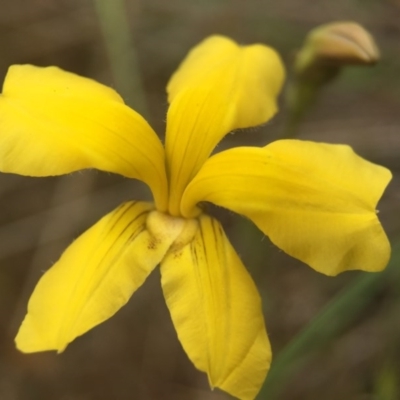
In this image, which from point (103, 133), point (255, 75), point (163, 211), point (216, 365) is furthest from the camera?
point (255, 75)

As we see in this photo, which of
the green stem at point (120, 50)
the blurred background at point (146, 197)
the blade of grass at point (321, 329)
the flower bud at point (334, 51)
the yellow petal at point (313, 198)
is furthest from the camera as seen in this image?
the blurred background at point (146, 197)

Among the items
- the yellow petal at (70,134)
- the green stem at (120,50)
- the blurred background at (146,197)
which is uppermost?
the yellow petal at (70,134)

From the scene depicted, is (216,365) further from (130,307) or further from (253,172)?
(130,307)

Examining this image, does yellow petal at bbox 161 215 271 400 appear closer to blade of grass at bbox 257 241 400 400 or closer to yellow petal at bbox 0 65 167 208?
yellow petal at bbox 0 65 167 208

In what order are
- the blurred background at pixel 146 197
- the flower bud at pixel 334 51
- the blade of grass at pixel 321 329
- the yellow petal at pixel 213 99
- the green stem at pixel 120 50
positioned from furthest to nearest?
the blurred background at pixel 146 197
the green stem at pixel 120 50
the blade of grass at pixel 321 329
the flower bud at pixel 334 51
the yellow petal at pixel 213 99

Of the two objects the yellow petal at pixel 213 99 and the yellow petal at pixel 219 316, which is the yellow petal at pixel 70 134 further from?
the yellow petal at pixel 219 316

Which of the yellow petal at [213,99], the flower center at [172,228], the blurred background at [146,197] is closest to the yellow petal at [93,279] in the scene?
the flower center at [172,228]

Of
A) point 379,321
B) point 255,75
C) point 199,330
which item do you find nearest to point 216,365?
point 199,330

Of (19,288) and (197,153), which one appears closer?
(197,153)
